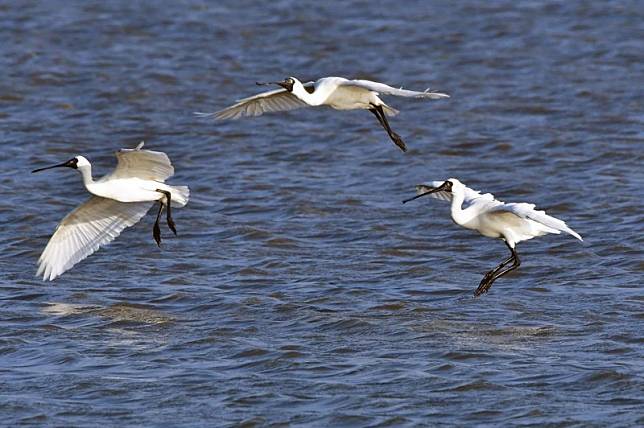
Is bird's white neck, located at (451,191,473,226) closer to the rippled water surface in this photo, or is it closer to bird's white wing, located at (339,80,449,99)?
the rippled water surface

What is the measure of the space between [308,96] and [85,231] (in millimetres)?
2134

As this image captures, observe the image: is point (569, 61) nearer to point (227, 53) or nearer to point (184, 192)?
point (227, 53)

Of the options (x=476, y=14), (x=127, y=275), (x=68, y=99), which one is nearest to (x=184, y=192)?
(x=127, y=275)

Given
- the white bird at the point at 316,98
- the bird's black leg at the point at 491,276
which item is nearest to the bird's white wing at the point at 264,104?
the white bird at the point at 316,98

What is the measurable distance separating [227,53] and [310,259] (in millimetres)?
8932

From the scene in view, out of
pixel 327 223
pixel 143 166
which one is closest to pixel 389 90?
pixel 143 166

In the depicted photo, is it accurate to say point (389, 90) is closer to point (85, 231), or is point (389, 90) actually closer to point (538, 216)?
point (538, 216)

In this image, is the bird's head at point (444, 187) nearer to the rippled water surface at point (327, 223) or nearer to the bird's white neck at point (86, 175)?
the rippled water surface at point (327, 223)

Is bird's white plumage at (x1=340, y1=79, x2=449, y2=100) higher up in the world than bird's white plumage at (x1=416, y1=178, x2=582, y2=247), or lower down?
higher up

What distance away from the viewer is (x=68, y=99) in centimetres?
1916

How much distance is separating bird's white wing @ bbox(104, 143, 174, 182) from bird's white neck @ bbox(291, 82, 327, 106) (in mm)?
1169

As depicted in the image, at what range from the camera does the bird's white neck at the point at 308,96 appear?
1223 centimetres

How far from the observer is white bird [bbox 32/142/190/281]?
1202 cm

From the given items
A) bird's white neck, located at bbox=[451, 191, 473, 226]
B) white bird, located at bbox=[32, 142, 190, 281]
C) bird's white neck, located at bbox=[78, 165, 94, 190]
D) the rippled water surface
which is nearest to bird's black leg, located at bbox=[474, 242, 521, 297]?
the rippled water surface
